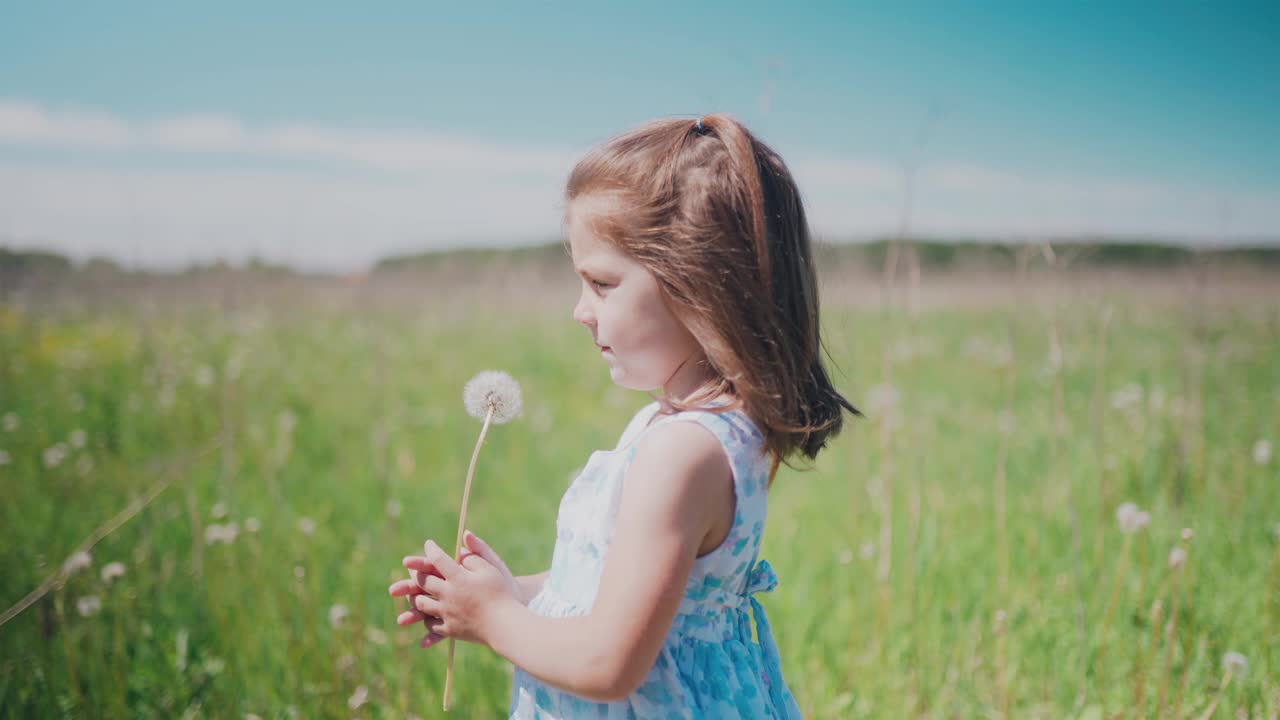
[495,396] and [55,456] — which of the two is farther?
[55,456]

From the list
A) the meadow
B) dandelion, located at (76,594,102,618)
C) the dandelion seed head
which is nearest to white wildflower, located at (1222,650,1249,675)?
the meadow

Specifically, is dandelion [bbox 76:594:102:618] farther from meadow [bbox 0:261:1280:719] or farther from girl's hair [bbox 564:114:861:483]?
girl's hair [bbox 564:114:861:483]

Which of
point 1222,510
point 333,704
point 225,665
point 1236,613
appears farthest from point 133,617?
point 1222,510

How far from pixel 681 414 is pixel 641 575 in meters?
0.25

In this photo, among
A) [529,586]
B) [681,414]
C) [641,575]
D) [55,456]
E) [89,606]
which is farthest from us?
[55,456]

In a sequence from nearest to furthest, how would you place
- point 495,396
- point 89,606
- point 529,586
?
1. point 495,396
2. point 529,586
3. point 89,606

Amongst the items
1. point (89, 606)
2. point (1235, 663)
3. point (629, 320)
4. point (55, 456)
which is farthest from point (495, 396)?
point (55, 456)

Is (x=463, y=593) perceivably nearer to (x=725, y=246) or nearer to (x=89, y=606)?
(x=725, y=246)

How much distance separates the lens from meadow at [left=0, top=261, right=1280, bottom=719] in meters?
2.26

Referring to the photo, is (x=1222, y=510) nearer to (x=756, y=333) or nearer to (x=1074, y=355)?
(x=756, y=333)

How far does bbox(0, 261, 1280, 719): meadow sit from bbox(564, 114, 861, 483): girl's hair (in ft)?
1.22

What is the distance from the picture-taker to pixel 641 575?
114cm

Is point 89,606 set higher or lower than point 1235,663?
lower

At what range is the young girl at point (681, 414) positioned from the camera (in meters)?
1.21
